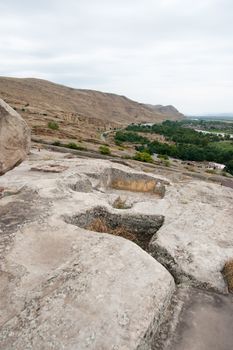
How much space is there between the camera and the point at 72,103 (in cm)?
10938

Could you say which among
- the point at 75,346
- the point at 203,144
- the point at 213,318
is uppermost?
the point at 75,346

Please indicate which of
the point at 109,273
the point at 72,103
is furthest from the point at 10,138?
the point at 72,103

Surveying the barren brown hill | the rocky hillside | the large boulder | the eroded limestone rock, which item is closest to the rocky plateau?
the eroded limestone rock

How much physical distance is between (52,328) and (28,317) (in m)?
0.41

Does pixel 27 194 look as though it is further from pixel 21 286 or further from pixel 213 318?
pixel 213 318

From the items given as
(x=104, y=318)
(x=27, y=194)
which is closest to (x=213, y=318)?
(x=104, y=318)

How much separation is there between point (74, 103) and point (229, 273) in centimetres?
10805

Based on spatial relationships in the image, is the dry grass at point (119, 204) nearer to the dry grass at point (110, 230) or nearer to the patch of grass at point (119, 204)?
the patch of grass at point (119, 204)

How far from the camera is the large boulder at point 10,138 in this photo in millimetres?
7668

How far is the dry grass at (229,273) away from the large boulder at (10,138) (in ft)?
16.4

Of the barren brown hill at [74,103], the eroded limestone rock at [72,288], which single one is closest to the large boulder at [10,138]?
the eroded limestone rock at [72,288]

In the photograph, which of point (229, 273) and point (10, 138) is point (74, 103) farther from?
point (229, 273)

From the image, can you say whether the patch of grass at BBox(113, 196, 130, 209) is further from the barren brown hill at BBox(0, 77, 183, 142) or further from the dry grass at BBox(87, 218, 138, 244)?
the barren brown hill at BBox(0, 77, 183, 142)

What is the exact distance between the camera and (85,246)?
6.62 m
